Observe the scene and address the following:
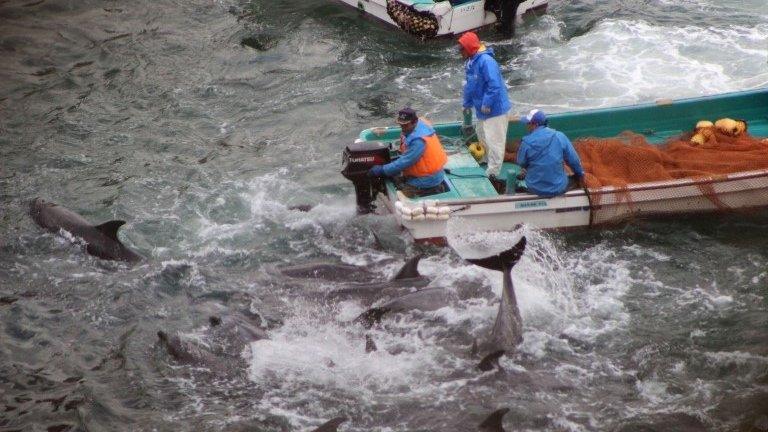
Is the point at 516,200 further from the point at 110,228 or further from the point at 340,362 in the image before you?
the point at 110,228

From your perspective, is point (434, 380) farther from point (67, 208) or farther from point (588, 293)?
point (67, 208)

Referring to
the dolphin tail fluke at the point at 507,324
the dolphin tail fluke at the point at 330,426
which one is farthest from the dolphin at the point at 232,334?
the dolphin tail fluke at the point at 507,324

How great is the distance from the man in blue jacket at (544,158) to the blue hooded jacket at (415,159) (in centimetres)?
135

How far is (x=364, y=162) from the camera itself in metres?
12.4

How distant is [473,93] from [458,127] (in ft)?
3.31

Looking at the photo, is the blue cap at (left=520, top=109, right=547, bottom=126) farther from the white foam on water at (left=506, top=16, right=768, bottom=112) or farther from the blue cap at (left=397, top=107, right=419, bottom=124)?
the white foam on water at (left=506, top=16, right=768, bottom=112)

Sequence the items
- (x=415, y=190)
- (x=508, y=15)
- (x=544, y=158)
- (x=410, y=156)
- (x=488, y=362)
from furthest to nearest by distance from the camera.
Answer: (x=508, y=15) < (x=415, y=190) < (x=410, y=156) < (x=544, y=158) < (x=488, y=362)

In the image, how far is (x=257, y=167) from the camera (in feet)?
50.9

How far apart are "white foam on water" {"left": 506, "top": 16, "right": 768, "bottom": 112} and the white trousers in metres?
4.31

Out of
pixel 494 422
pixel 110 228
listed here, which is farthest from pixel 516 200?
pixel 110 228

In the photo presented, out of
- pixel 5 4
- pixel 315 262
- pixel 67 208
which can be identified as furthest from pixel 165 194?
pixel 5 4

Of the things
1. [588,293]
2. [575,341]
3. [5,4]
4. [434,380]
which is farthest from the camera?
[5,4]

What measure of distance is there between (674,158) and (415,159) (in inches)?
161

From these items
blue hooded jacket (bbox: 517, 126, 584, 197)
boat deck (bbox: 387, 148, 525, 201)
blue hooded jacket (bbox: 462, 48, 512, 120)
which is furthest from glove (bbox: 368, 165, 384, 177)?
blue hooded jacket (bbox: 517, 126, 584, 197)
